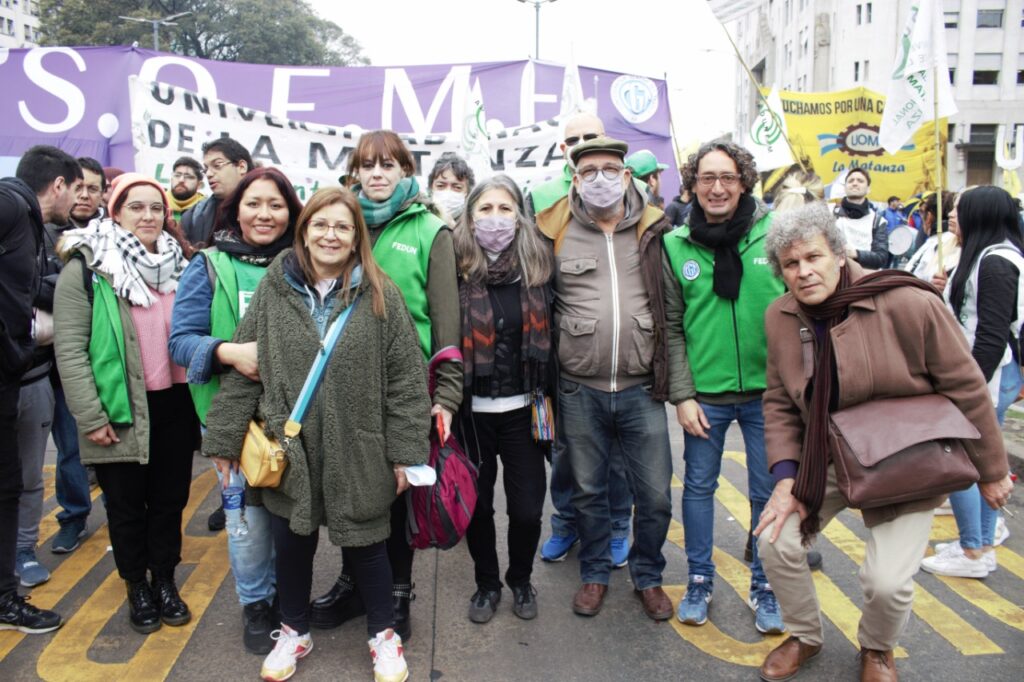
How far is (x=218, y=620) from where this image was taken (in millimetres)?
3404

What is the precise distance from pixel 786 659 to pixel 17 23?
255 ft

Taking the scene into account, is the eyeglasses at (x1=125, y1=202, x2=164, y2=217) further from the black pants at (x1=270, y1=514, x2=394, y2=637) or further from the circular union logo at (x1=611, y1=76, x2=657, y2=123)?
the circular union logo at (x1=611, y1=76, x2=657, y2=123)

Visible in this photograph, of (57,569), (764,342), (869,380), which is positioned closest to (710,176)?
(764,342)

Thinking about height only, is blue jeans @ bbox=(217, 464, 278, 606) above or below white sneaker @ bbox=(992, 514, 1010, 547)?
above

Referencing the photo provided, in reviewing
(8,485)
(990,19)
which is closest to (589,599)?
(8,485)

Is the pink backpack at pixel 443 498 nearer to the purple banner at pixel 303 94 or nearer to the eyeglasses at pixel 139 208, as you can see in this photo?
the eyeglasses at pixel 139 208

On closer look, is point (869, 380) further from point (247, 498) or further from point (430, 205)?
point (247, 498)

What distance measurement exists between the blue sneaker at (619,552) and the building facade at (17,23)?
68418 millimetres

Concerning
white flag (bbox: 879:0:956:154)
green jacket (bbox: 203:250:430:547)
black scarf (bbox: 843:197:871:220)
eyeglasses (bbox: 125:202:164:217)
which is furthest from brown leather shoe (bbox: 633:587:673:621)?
black scarf (bbox: 843:197:871:220)

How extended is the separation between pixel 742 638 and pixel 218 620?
2.29m

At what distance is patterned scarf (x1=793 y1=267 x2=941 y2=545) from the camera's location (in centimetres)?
273

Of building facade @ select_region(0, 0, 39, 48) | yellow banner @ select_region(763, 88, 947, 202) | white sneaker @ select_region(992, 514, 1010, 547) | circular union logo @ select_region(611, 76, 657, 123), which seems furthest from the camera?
building facade @ select_region(0, 0, 39, 48)

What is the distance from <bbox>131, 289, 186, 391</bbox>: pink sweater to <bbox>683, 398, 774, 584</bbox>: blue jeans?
7.37 ft

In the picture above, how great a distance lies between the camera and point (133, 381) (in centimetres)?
315
